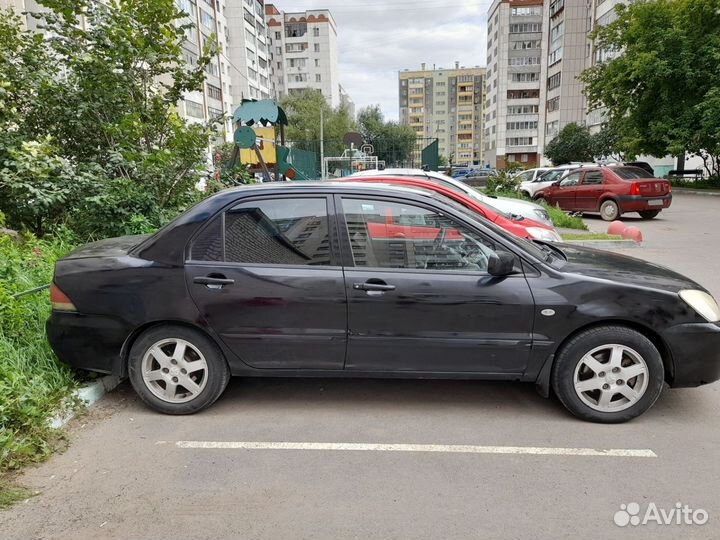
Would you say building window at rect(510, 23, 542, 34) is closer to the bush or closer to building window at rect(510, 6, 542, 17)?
building window at rect(510, 6, 542, 17)

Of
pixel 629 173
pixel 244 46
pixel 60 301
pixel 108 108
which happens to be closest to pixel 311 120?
pixel 244 46

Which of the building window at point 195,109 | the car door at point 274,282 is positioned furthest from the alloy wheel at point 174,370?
the building window at point 195,109

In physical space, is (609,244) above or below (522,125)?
below

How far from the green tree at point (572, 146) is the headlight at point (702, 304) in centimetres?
5059

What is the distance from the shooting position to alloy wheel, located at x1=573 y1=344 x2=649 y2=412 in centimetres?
359

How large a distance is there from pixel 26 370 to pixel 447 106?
154 m

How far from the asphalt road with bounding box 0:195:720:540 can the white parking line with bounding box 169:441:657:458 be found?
13 millimetres

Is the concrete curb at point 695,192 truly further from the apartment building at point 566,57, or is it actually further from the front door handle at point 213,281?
the apartment building at point 566,57

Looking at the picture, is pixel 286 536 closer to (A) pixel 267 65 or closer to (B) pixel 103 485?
(B) pixel 103 485

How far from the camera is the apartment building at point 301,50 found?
89.4 metres

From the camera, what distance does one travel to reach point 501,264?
356 centimetres

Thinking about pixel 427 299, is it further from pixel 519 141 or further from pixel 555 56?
pixel 519 141

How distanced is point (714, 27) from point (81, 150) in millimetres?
27931

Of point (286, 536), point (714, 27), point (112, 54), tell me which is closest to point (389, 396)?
point (286, 536)
